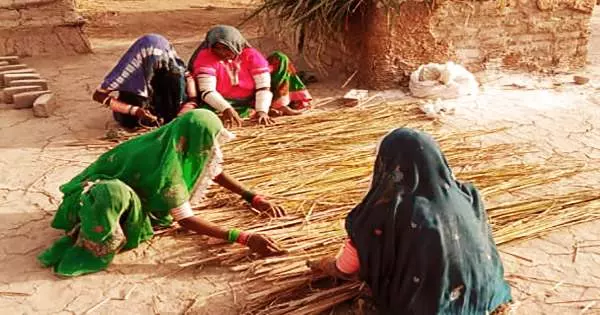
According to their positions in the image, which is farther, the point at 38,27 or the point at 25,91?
the point at 38,27

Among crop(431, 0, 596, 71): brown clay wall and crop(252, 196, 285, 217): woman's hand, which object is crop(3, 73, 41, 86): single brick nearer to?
crop(252, 196, 285, 217): woman's hand

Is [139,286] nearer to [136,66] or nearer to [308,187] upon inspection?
[308,187]

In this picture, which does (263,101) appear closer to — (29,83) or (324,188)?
(324,188)

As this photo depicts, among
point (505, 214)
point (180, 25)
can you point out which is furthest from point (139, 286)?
point (180, 25)

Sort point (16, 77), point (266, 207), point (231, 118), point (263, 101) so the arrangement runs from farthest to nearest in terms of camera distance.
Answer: point (16, 77), point (263, 101), point (231, 118), point (266, 207)

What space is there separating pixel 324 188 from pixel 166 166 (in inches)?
41.2

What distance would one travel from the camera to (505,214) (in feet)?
11.7

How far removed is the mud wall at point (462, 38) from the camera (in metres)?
5.71

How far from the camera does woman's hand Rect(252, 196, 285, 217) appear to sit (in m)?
3.54

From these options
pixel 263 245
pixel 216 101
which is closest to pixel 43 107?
pixel 216 101

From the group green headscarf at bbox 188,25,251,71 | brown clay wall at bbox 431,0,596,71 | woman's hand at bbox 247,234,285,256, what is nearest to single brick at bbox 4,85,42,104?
green headscarf at bbox 188,25,251,71

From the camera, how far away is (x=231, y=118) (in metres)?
4.92

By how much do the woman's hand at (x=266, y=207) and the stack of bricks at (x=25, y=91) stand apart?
252 cm

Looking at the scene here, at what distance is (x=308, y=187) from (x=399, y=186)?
1.45 m
